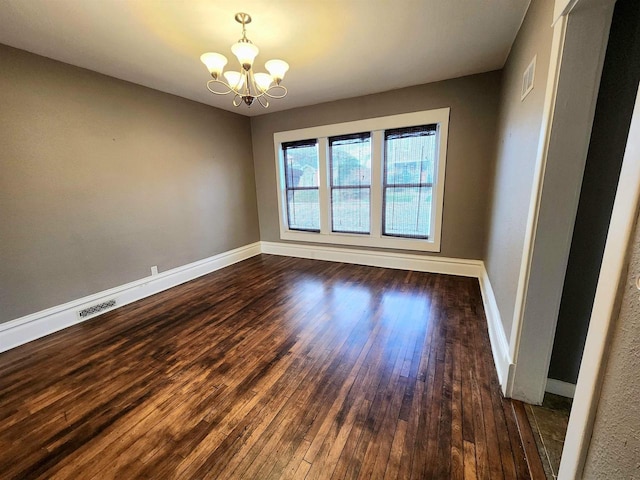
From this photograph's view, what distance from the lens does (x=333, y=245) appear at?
453cm

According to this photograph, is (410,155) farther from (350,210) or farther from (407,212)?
(350,210)

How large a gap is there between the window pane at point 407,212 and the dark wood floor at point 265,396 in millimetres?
1211


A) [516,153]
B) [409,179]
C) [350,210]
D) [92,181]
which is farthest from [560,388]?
[92,181]

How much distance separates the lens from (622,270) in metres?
0.65

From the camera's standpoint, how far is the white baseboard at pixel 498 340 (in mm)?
1646

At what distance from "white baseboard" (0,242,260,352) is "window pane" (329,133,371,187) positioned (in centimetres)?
222

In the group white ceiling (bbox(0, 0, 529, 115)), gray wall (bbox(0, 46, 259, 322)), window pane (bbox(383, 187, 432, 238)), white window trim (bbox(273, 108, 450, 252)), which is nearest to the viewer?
white ceiling (bbox(0, 0, 529, 115))

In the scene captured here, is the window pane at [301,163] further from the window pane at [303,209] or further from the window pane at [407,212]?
the window pane at [407,212]

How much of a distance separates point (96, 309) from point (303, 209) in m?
3.13

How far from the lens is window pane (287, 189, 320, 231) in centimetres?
459

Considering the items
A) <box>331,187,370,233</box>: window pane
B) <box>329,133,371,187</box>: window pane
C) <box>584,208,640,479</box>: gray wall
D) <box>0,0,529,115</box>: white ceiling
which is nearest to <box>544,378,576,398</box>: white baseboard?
<box>584,208,640,479</box>: gray wall

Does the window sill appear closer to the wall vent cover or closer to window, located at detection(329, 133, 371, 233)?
window, located at detection(329, 133, 371, 233)

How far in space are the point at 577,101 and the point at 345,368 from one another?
6.66 feet

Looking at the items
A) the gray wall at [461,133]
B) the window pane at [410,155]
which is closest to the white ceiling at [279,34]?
the gray wall at [461,133]
